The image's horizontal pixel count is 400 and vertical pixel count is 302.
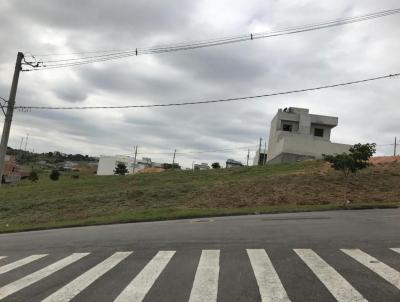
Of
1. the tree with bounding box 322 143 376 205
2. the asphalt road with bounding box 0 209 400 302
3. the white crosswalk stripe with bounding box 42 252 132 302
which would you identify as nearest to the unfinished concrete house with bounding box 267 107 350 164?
the tree with bounding box 322 143 376 205

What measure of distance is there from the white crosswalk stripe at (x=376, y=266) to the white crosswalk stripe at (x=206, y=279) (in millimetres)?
2819

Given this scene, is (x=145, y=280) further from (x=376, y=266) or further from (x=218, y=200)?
(x=218, y=200)

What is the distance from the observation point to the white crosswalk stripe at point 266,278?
301 inches

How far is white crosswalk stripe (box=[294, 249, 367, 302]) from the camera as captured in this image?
756 centimetres

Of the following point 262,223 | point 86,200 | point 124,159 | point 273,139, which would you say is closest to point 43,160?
point 124,159

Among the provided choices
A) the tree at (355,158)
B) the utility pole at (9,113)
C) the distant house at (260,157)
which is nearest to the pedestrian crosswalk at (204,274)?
the utility pole at (9,113)

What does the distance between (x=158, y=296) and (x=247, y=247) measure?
468 centimetres

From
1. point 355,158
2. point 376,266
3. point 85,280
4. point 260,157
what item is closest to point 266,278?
point 376,266

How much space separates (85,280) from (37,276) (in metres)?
1.39

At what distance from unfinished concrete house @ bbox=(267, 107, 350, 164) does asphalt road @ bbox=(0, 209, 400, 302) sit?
46.5m

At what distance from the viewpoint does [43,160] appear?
175750mm

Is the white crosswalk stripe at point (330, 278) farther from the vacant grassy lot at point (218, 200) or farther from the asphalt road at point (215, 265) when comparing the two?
the vacant grassy lot at point (218, 200)

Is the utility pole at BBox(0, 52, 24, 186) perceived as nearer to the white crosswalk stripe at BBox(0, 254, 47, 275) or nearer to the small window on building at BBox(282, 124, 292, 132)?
the white crosswalk stripe at BBox(0, 254, 47, 275)

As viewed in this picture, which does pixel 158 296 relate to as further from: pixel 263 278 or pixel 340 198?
pixel 340 198
